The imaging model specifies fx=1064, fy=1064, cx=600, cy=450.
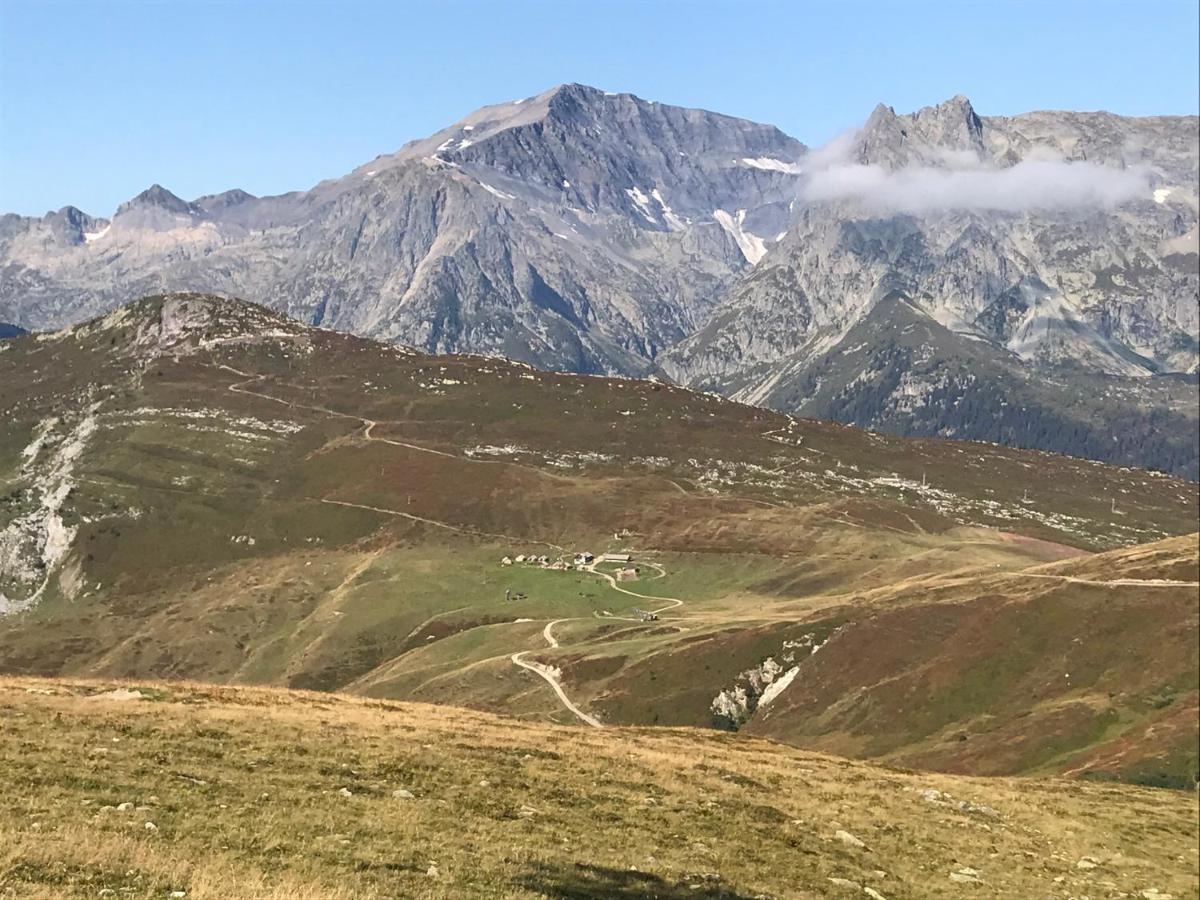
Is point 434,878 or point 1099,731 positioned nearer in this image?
point 434,878

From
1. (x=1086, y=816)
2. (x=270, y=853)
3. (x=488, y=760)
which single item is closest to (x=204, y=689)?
(x=488, y=760)

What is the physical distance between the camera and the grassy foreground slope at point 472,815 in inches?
1022

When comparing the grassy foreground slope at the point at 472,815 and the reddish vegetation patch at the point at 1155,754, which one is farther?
the reddish vegetation patch at the point at 1155,754

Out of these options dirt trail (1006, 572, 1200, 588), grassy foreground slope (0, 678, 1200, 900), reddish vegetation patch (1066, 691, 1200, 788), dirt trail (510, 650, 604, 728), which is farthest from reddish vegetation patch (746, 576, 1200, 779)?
grassy foreground slope (0, 678, 1200, 900)

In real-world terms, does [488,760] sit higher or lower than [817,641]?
higher

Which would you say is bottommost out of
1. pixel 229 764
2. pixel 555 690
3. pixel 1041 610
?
pixel 555 690

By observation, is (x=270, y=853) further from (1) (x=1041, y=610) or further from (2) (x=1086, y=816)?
(1) (x=1041, y=610)

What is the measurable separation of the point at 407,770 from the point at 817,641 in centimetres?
12035

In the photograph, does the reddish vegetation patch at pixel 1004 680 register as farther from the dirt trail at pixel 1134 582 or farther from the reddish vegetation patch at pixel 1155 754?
the dirt trail at pixel 1134 582

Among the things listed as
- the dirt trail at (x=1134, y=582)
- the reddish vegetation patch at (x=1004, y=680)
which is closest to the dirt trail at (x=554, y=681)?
the reddish vegetation patch at (x=1004, y=680)

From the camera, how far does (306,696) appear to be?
64.2 m

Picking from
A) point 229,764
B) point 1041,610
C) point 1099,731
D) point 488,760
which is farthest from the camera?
point 1041,610

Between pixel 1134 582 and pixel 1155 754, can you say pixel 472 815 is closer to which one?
pixel 1155 754

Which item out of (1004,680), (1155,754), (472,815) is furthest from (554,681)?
(472,815)
